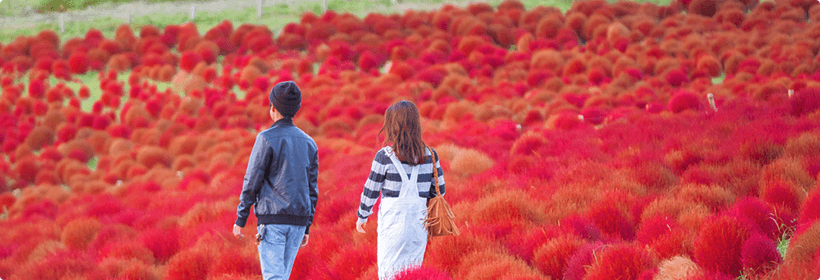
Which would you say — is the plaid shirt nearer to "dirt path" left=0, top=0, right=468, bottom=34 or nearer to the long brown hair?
the long brown hair

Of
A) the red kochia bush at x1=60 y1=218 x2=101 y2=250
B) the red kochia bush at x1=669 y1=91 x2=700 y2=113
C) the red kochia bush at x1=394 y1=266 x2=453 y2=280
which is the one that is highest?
the red kochia bush at x1=394 y1=266 x2=453 y2=280

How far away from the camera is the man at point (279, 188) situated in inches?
119

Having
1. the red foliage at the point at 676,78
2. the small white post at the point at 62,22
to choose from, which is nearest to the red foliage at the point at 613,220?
the red foliage at the point at 676,78

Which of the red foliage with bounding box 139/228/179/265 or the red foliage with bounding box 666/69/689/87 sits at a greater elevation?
the red foliage with bounding box 666/69/689/87

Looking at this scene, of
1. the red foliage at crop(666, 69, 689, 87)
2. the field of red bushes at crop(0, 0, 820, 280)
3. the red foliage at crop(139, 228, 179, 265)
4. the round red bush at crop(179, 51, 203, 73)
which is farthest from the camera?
the round red bush at crop(179, 51, 203, 73)

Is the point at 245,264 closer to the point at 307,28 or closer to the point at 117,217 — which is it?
the point at 117,217

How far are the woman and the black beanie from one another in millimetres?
536

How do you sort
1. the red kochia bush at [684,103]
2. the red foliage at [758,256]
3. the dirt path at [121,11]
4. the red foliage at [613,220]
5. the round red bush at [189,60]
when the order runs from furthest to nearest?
the dirt path at [121,11] < the round red bush at [189,60] < the red kochia bush at [684,103] < the red foliage at [613,220] < the red foliage at [758,256]

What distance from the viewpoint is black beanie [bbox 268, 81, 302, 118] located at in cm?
304

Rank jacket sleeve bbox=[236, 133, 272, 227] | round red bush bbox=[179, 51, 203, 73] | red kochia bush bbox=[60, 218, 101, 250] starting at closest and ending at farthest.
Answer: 1. jacket sleeve bbox=[236, 133, 272, 227]
2. red kochia bush bbox=[60, 218, 101, 250]
3. round red bush bbox=[179, 51, 203, 73]

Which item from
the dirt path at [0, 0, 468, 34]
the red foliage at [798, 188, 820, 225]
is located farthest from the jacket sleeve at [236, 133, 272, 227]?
the dirt path at [0, 0, 468, 34]

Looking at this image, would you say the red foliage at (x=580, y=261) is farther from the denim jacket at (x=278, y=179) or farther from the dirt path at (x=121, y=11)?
the dirt path at (x=121, y=11)

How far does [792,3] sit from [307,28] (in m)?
15.9

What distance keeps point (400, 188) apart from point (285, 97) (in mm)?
847
